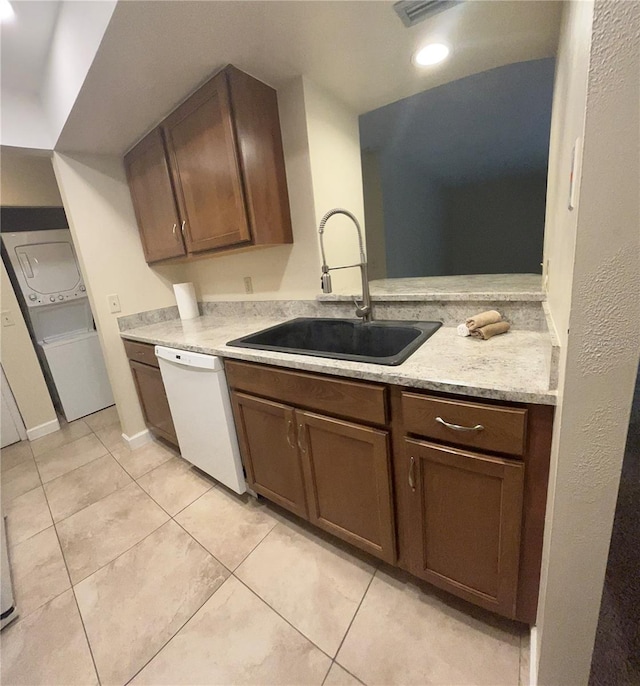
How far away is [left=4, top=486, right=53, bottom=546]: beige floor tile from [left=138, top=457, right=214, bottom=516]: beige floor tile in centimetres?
50

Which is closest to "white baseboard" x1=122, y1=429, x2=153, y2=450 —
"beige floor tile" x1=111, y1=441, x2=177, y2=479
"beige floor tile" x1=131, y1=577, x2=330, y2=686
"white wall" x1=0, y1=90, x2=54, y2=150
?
"beige floor tile" x1=111, y1=441, x2=177, y2=479

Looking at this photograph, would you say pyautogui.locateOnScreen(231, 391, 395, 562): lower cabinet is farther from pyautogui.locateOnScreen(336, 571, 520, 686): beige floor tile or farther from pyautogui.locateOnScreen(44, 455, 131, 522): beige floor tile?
pyautogui.locateOnScreen(44, 455, 131, 522): beige floor tile

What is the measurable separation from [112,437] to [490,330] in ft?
9.46

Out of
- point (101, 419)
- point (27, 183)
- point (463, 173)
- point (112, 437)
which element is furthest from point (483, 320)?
point (463, 173)

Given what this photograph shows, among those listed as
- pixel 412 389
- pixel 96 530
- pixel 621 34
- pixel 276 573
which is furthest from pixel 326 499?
pixel 621 34

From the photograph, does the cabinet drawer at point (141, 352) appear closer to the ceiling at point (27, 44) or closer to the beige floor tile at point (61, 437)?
the beige floor tile at point (61, 437)

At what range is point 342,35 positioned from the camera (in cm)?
121

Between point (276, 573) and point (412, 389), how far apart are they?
1.03m

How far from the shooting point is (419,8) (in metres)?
1.08

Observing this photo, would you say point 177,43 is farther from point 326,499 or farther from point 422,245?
point 422,245

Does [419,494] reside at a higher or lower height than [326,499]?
higher

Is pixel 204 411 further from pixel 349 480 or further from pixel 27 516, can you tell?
pixel 27 516

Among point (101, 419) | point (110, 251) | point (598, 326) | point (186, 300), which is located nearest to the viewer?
point (598, 326)

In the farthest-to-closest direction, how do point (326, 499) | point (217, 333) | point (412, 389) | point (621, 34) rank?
point (217, 333)
point (326, 499)
point (412, 389)
point (621, 34)
